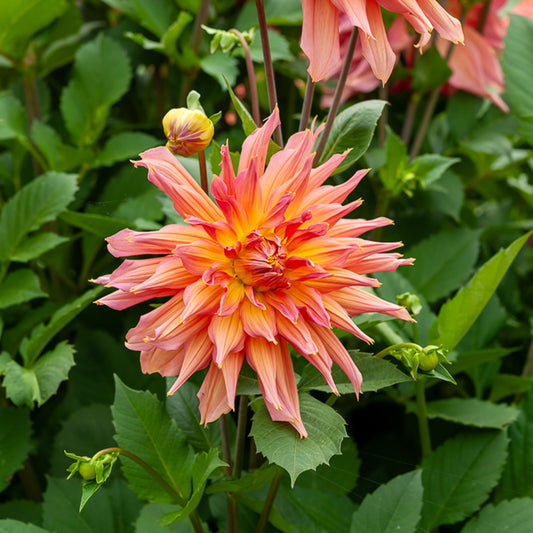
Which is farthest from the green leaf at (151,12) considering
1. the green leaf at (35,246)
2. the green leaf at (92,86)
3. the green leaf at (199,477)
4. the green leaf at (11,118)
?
the green leaf at (199,477)

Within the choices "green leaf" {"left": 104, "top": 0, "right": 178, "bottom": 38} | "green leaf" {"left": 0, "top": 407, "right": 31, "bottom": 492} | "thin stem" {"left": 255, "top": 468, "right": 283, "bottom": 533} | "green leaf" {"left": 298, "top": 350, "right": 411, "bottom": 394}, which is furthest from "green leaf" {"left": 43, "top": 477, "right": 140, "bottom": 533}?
"green leaf" {"left": 104, "top": 0, "right": 178, "bottom": 38}

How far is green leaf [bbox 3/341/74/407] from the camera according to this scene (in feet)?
1.45

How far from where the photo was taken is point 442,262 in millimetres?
650

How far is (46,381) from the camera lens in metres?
0.45

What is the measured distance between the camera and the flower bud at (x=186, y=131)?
330 mm

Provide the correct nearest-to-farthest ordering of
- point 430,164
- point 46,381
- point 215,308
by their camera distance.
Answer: point 215,308 < point 46,381 < point 430,164

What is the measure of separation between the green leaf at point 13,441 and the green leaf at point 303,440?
28cm

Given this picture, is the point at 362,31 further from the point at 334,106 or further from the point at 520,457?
the point at 520,457

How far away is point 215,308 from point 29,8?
0.45 meters

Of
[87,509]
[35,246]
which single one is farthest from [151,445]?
[35,246]

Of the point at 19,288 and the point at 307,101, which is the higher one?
the point at 307,101

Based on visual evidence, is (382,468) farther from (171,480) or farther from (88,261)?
(88,261)

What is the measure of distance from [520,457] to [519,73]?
406 mm

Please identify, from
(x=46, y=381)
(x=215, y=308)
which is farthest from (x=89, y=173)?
(x=215, y=308)
